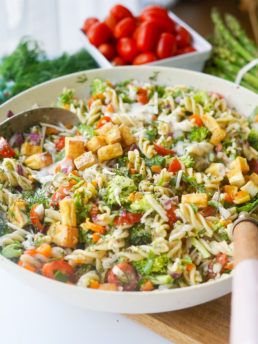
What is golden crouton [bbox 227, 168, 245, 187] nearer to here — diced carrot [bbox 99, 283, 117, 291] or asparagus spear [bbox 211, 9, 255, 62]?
diced carrot [bbox 99, 283, 117, 291]

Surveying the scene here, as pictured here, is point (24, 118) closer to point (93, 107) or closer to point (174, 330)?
point (93, 107)

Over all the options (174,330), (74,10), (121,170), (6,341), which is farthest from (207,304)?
(74,10)

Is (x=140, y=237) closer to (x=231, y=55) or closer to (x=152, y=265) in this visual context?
(x=152, y=265)

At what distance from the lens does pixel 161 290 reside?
1.68 metres

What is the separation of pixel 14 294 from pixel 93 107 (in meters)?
0.94

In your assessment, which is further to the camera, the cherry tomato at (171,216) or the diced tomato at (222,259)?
the cherry tomato at (171,216)

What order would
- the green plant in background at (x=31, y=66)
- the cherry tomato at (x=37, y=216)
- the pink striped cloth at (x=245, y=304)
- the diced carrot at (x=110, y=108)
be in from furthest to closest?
the green plant in background at (x=31, y=66)
the diced carrot at (x=110, y=108)
the cherry tomato at (x=37, y=216)
the pink striped cloth at (x=245, y=304)

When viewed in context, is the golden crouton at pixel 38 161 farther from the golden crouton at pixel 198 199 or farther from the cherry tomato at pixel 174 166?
the golden crouton at pixel 198 199

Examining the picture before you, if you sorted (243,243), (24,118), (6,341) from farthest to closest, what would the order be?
(24,118) → (6,341) → (243,243)

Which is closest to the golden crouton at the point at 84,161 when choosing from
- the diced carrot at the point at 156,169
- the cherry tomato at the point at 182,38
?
the diced carrot at the point at 156,169

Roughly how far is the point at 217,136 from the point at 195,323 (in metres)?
0.83

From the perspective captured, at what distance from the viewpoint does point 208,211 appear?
6.56 feet

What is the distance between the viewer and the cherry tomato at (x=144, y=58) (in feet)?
10.1

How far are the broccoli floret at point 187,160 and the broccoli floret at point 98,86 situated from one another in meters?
0.63
